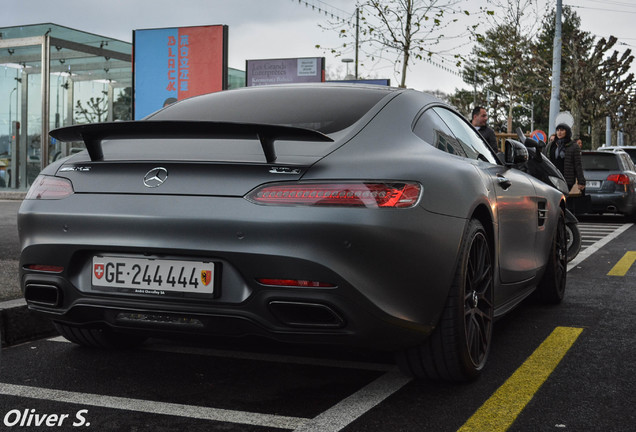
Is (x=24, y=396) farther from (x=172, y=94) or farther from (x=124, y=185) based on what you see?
(x=172, y=94)

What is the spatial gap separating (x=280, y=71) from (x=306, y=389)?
20.5m

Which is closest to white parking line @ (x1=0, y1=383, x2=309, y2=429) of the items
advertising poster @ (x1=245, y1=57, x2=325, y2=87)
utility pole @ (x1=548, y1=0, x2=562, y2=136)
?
advertising poster @ (x1=245, y1=57, x2=325, y2=87)

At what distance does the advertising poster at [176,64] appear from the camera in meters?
13.1

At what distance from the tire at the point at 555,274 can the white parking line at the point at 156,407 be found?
10.4 feet

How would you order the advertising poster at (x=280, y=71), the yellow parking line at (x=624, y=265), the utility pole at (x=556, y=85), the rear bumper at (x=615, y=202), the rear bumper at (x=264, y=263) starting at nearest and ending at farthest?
the rear bumper at (x=264, y=263), the yellow parking line at (x=624, y=265), the rear bumper at (x=615, y=202), the advertising poster at (x=280, y=71), the utility pole at (x=556, y=85)

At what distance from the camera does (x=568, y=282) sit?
729cm

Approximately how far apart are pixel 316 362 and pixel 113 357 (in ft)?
3.45

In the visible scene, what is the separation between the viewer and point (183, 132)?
323 centimetres

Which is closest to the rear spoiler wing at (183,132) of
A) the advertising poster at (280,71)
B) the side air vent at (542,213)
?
the side air vent at (542,213)

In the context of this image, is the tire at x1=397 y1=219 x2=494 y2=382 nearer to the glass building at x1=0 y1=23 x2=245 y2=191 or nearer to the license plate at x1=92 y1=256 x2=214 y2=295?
the license plate at x1=92 y1=256 x2=214 y2=295

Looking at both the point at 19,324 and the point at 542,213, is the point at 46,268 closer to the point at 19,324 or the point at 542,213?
the point at 19,324

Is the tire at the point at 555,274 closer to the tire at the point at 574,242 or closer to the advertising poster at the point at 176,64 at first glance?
the tire at the point at 574,242

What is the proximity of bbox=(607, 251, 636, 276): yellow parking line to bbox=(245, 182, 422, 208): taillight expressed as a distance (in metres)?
5.56

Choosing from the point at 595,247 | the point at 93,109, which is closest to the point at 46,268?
the point at 595,247
